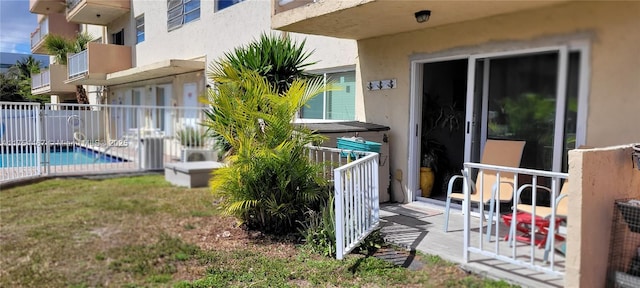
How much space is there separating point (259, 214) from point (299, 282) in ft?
5.97

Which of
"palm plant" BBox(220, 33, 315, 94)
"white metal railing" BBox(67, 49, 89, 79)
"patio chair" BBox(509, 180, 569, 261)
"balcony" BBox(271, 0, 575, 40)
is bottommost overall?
"patio chair" BBox(509, 180, 569, 261)

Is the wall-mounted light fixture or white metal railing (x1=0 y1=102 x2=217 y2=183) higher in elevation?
the wall-mounted light fixture

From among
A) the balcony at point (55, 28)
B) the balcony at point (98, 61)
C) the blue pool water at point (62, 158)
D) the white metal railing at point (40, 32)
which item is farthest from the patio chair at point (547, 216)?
the white metal railing at point (40, 32)

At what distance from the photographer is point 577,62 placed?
14.5 feet

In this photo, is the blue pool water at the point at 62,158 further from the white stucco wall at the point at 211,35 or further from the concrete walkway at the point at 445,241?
the concrete walkway at the point at 445,241

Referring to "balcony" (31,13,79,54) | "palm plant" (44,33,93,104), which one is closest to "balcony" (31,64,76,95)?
"palm plant" (44,33,93,104)

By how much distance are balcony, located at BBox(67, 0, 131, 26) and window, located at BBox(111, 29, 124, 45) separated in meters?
0.75

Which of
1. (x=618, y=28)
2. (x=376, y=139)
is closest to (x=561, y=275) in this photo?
(x=618, y=28)

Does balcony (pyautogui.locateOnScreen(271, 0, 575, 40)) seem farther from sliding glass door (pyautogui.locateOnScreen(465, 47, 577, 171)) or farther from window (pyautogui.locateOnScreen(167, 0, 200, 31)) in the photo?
window (pyautogui.locateOnScreen(167, 0, 200, 31))

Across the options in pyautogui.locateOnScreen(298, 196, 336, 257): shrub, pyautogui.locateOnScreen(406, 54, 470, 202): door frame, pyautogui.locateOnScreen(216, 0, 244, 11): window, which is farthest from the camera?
pyautogui.locateOnScreen(216, 0, 244, 11): window

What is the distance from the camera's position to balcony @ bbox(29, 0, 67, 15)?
26.6 m

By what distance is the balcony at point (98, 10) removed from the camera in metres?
19.1

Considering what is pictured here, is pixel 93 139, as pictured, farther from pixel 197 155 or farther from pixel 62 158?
pixel 197 155

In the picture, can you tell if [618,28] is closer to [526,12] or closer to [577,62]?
[577,62]
